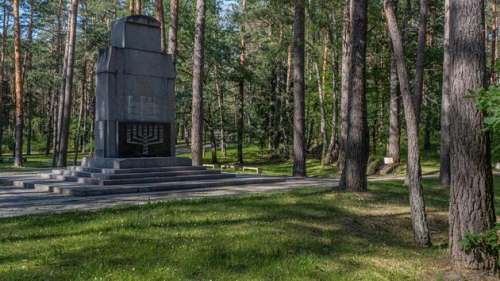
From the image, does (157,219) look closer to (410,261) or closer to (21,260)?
(21,260)

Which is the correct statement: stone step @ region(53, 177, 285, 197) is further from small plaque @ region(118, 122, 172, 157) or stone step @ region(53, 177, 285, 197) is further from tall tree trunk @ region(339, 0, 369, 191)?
tall tree trunk @ region(339, 0, 369, 191)

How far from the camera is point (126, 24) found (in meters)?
15.7

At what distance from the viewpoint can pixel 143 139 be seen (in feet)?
51.0

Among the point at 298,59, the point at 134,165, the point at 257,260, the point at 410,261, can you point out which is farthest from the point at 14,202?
the point at 298,59

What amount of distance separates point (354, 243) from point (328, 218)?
1.39m

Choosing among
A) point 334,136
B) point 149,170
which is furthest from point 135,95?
point 334,136

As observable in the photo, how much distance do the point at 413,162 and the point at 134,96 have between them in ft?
33.3

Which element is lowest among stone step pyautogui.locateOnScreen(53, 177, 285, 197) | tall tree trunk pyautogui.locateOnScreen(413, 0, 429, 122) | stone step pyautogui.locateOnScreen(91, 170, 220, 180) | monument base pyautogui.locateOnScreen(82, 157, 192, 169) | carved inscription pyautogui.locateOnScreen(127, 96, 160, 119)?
stone step pyautogui.locateOnScreen(53, 177, 285, 197)

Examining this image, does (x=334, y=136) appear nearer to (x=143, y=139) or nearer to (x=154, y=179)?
(x=143, y=139)

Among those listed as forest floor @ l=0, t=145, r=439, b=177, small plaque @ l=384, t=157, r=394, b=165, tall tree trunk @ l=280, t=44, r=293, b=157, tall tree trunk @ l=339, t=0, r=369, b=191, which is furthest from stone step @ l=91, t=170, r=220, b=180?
tall tree trunk @ l=280, t=44, r=293, b=157

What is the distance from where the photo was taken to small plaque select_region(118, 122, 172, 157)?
15148 mm

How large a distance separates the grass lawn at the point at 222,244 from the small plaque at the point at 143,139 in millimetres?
5676

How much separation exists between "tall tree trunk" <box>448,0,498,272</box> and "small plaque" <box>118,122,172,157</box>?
10681mm

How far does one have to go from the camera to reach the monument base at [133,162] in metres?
14.4
